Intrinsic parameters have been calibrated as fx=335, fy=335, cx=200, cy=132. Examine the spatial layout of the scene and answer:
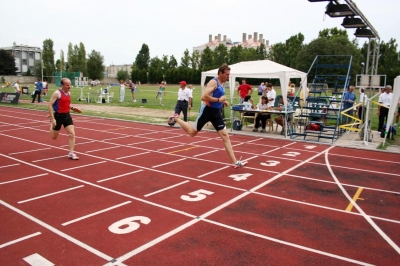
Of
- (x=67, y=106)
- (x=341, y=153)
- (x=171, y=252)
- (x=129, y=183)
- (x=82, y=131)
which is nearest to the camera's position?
(x=171, y=252)

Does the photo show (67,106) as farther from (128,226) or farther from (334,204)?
(334,204)

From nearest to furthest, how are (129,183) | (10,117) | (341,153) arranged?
(129,183)
(341,153)
(10,117)

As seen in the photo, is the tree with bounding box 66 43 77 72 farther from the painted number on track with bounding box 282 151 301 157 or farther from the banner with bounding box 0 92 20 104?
the painted number on track with bounding box 282 151 301 157

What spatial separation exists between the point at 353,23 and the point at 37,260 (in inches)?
574

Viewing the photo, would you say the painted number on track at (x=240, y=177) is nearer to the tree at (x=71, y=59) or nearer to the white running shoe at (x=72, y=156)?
the white running shoe at (x=72, y=156)

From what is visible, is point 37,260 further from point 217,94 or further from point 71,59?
point 71,59

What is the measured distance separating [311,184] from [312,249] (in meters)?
2.75

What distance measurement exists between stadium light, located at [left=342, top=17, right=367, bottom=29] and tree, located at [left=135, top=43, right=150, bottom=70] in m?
88.6

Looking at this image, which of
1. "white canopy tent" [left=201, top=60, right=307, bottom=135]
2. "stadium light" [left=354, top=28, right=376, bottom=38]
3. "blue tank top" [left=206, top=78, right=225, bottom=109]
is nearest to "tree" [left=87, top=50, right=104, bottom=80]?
"white canopy tent" [left=201, top=60, right=307, bottom=135]

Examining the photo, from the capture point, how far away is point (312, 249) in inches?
154

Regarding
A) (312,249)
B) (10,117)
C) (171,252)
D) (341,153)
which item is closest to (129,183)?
(171,252)

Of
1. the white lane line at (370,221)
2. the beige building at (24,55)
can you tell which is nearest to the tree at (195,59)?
the beige building at (24,55)

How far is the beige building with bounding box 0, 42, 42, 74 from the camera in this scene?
10755cm

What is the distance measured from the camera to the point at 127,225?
175 inches
